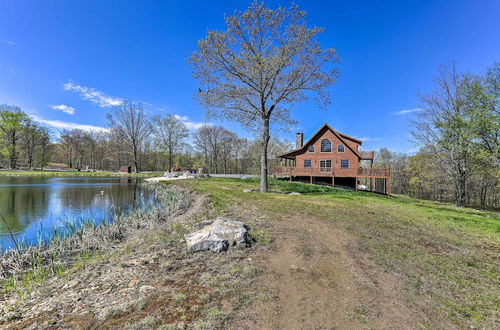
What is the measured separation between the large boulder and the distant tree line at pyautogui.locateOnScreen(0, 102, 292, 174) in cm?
3664

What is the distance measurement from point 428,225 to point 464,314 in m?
5.92

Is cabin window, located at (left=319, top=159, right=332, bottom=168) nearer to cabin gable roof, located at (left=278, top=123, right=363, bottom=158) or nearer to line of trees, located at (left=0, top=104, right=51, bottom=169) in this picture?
cabin gable roof, located at (left=278, top=123, right=363, bottom=158)

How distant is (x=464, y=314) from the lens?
271 cm

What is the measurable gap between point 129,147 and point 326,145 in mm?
39085

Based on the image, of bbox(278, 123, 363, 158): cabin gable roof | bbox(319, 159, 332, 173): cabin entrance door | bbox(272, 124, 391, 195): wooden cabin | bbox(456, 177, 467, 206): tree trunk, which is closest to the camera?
bbox(456, 177, 467, 206): tree trunk

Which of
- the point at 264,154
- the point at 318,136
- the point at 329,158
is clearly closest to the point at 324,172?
the point at 329,158

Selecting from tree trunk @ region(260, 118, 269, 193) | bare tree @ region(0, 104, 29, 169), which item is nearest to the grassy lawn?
tree trunk @ region(260, 118, 269, 193)

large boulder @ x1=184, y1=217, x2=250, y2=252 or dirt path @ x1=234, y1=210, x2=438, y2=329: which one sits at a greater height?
large boulder @ x1=184, y1=217, x2=250, y2=252

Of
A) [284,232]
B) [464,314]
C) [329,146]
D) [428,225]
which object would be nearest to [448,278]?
[464,314]

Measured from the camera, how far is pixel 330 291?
3.09 m

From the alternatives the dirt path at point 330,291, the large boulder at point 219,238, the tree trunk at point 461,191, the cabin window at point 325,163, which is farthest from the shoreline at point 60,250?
the tree trunk at point 461,191

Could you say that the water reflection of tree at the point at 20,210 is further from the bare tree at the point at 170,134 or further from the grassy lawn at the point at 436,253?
the bare tree at the point at 170,134

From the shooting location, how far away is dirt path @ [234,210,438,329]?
2477 millimetres

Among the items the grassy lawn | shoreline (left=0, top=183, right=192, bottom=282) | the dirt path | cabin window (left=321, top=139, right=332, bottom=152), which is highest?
cabin window (left=321, top=139, right=332, bottom=152)
